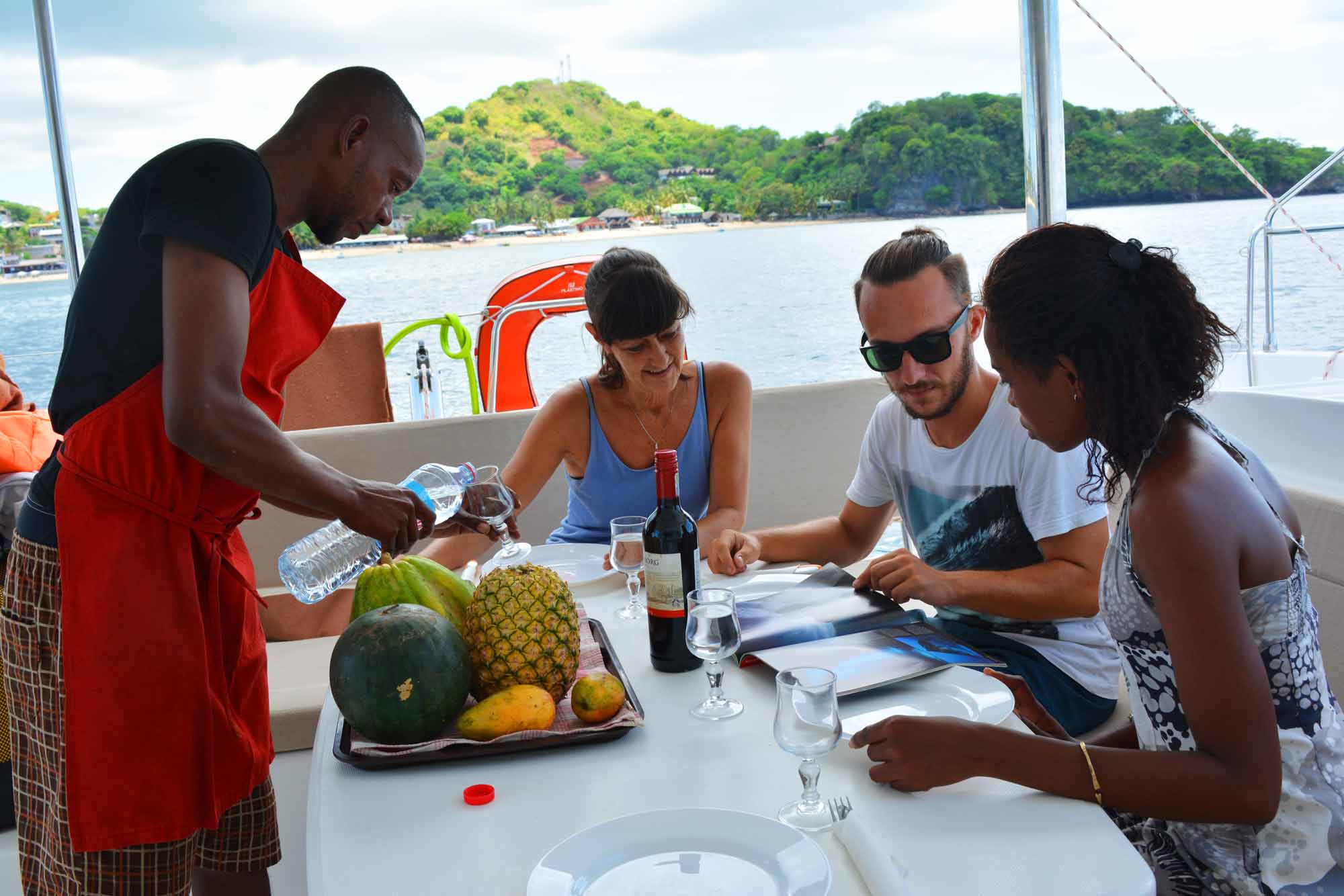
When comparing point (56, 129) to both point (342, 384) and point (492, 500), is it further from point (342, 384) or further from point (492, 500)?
point (492, 500)

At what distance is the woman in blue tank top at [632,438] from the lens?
8.24 feet

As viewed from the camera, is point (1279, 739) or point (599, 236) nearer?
point (1279, 739)

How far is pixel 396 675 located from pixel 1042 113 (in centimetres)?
297

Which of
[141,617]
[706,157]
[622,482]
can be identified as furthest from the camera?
[706,157]

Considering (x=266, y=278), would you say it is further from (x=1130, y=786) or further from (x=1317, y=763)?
(x=1317, y=763)

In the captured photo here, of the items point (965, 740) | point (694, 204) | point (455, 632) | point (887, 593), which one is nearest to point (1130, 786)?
point (965, 740)

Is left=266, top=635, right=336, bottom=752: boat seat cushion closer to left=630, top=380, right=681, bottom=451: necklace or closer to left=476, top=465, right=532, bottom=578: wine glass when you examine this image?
left=476, top=465, right=532, bottom=578: wine glass

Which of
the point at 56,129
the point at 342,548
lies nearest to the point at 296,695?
the point at 342,548

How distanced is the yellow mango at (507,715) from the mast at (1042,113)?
2567mm

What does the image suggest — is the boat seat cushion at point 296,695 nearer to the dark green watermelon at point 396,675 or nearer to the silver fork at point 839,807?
the dark green watermelon at point 396,675

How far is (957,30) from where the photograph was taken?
81.7 ft

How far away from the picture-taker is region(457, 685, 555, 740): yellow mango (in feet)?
3.90

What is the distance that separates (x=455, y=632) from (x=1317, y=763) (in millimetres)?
1015

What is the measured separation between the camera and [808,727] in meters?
1.00
